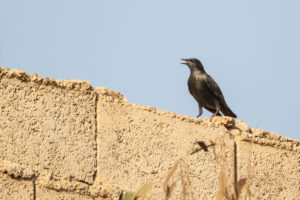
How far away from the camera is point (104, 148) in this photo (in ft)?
15.7

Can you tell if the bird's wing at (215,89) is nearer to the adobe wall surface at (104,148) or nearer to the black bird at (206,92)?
the black bird at (206,92)

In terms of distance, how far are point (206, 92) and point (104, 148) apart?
547 cm

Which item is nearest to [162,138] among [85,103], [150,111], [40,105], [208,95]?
[150,111]

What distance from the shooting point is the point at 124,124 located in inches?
195

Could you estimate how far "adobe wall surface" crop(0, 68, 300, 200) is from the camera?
173 inches

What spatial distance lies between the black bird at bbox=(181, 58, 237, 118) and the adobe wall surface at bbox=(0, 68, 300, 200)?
13.6 feet

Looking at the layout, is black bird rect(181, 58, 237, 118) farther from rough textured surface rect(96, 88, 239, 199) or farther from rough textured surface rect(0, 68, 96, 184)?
rough textured surface rect(0, 68, 96, 184)

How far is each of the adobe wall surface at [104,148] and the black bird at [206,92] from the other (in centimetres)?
413

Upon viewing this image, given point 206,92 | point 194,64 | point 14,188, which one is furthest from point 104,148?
point 194,64

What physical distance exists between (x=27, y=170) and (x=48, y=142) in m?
0.25

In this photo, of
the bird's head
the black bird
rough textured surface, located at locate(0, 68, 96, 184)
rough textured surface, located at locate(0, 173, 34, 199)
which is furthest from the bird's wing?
rough textured surface, located at locate(0, 173, 34, 199)

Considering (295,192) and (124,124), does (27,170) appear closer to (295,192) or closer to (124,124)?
(124,124)

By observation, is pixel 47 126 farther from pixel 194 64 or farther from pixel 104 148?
pixel 194 64

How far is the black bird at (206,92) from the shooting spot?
9.98m
